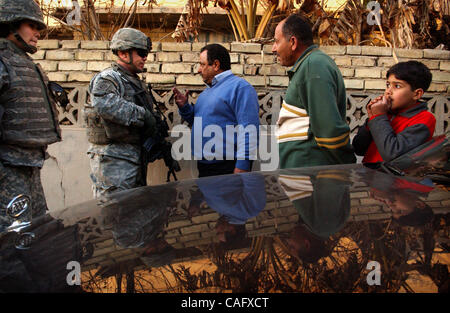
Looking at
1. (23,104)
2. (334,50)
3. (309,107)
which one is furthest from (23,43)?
(334,50)

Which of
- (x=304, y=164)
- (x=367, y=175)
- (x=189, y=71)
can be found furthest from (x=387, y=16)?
(x=367, y=175)

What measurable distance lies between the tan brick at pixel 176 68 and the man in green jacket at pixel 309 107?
169 cm

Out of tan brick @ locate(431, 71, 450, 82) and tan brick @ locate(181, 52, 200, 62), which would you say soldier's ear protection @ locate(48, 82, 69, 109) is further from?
tan brick @ locate(431, 71, 450, 82)

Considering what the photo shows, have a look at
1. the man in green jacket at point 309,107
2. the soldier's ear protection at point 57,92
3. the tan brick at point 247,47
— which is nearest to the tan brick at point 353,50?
the tan brick at point 247,47

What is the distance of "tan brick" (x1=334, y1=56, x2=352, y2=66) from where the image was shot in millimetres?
4191

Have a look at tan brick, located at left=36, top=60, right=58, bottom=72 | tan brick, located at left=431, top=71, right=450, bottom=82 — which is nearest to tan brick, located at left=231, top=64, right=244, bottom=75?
tan brick, located at left=36, top=60, right=58, bottom=72

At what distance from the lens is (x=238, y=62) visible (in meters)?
4.24

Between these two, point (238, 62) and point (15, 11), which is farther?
point (238, 62)

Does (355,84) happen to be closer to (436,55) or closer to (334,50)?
(334,50)

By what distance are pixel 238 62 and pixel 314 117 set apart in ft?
6.85

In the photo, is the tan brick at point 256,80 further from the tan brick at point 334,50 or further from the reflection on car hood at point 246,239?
the reflection on car hood at point 246,239

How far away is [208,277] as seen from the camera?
3.37ft

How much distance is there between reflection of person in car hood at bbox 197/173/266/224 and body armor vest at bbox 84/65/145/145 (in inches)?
49.5
